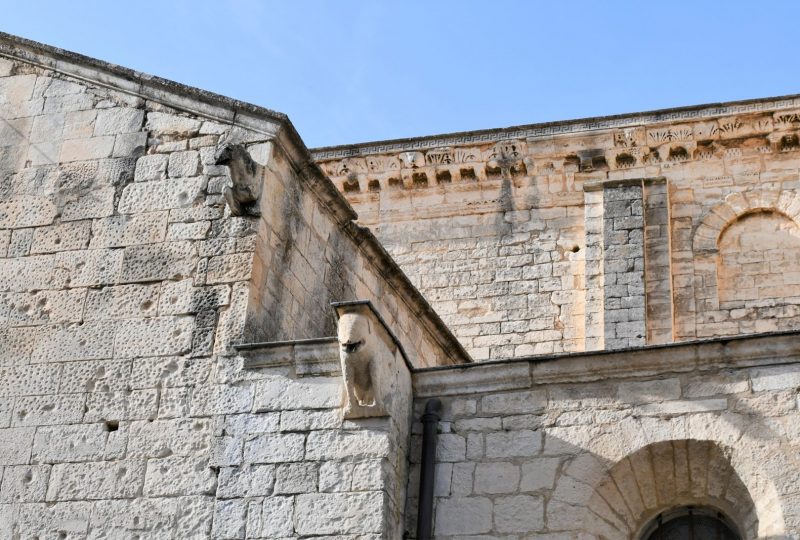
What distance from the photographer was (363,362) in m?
8.09

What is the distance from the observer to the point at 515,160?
15188 millimetres

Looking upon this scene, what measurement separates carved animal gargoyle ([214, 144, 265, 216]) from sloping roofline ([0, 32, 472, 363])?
405 mm

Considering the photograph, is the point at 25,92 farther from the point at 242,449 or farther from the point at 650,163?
the point at 650,163

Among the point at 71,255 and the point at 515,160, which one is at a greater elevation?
the point at 515,160

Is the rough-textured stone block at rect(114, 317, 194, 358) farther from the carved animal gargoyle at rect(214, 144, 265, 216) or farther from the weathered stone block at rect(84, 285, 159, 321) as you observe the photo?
the carved animal gargoyle at rect(214, 144, 265, 216)

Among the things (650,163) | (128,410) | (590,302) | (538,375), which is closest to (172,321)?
(128,410)

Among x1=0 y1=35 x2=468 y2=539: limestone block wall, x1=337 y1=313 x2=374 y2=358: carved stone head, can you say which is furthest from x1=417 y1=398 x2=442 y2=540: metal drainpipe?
x1=337 y1=313 x2=374 y2=358: carved stone head

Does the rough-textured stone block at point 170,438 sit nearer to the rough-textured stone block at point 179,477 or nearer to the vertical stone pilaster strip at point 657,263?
the rough-textured stone block at point 179,477

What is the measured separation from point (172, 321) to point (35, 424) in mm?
1092

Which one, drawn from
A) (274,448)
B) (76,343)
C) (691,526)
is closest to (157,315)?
(76,343)

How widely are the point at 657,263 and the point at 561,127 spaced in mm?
2033

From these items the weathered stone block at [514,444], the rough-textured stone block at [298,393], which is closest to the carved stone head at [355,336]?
the rough-textured stone block at [298,393]

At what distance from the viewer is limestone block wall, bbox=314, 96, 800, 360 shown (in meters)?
14.0

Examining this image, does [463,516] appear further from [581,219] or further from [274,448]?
[581,219]
